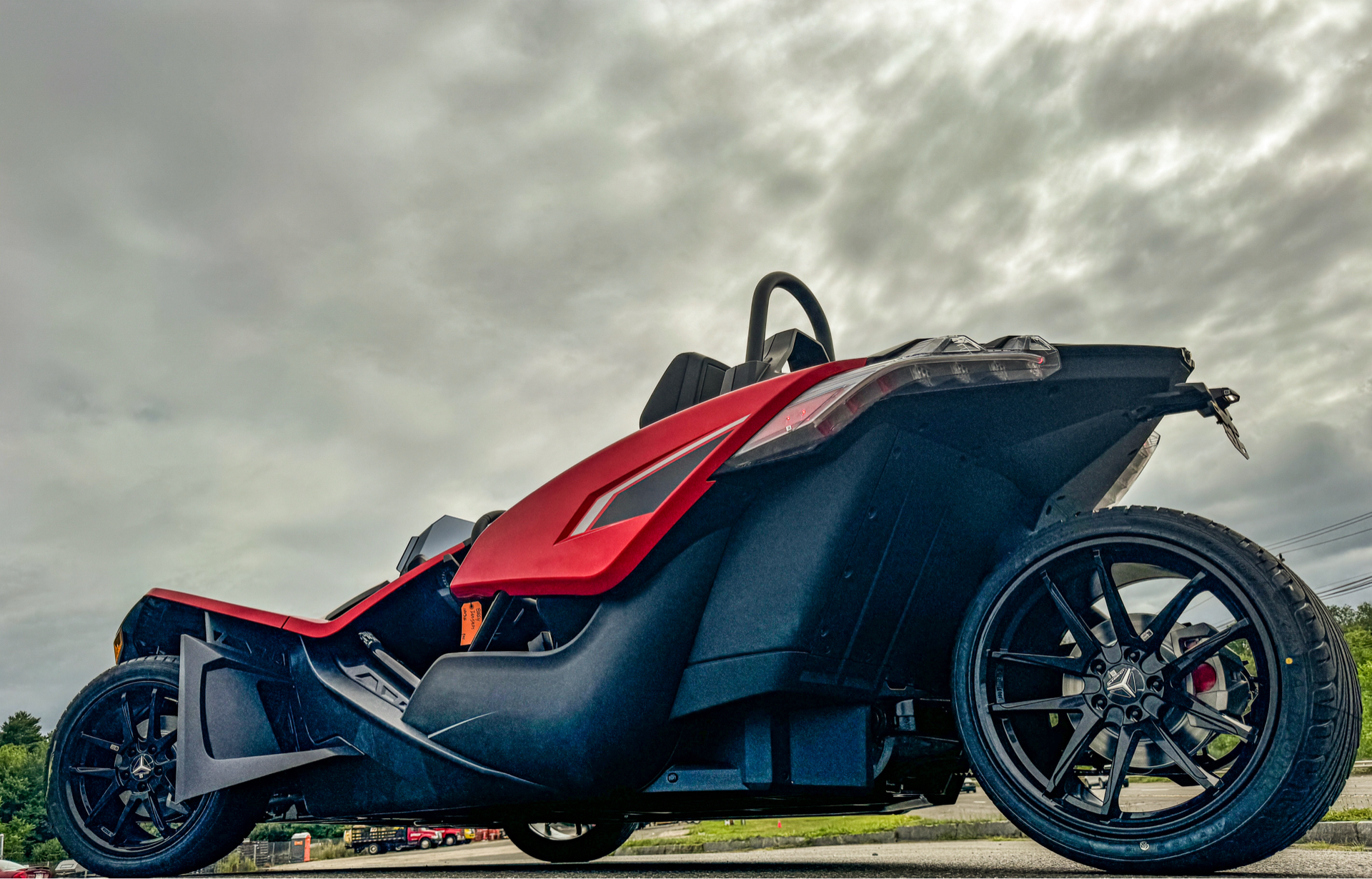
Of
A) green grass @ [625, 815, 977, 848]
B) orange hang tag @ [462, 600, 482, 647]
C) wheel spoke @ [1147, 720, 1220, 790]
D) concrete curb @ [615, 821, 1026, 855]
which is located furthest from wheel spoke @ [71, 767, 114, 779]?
concrete curb @ [615, 821, 1026, 855]

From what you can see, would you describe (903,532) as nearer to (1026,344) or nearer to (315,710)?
(1026,344)

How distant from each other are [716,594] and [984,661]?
2.20 feet

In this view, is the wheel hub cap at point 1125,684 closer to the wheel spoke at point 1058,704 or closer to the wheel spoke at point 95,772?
the wheel spoke at point 1058,704

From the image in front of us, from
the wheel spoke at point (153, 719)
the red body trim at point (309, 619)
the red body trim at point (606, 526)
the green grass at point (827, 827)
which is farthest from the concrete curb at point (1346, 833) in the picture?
the wheel spoke at point (153, 719)

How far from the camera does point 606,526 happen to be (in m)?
2.50

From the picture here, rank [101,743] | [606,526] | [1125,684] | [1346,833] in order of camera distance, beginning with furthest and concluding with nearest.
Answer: [1346,833] < [101,743] < [606,526] < [1125,684]

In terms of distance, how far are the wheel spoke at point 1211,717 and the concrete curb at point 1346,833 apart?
2752 millimetres

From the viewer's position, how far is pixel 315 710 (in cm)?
327

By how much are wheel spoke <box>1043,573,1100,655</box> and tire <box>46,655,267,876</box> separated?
2.93 metres

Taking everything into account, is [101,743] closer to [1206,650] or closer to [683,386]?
[683,386]

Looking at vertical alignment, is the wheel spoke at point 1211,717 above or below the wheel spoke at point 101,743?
below

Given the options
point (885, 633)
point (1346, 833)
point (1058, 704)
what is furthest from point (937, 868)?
point (1346, 833)

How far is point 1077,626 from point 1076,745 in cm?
25

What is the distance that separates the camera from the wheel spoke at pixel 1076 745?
2012mm
